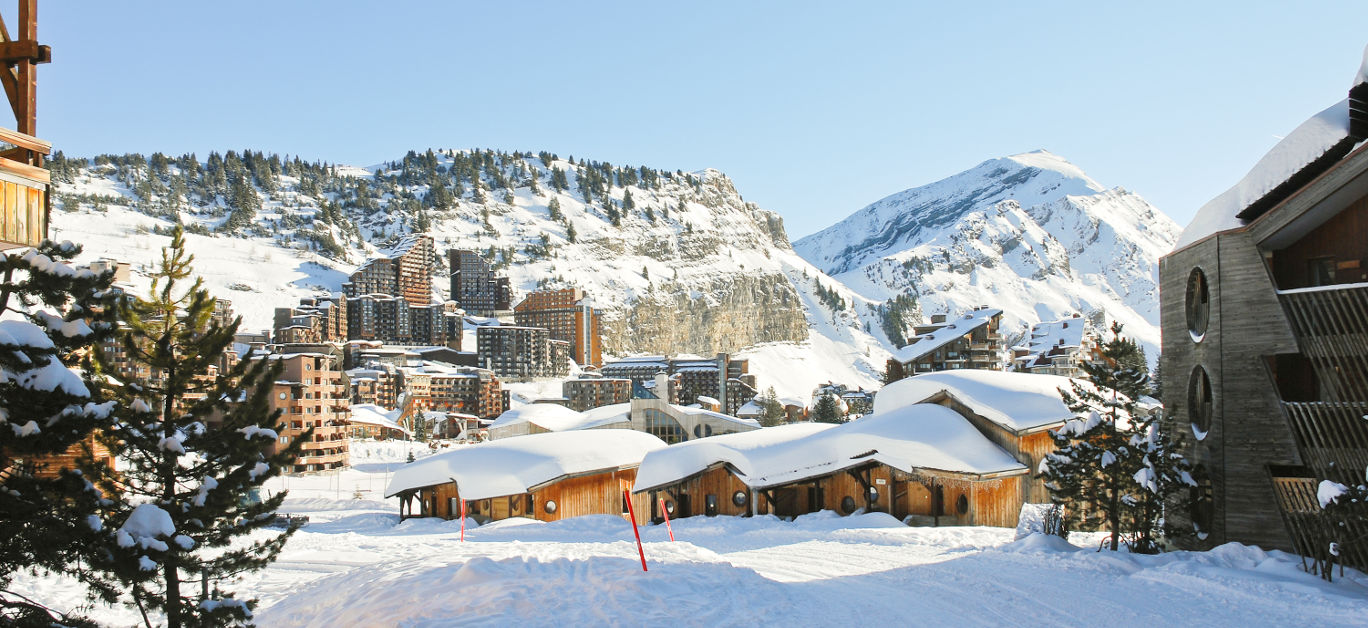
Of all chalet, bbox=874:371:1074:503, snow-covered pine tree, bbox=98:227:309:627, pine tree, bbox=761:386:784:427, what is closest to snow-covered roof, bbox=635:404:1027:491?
chalet, bbox=874:371:1074:503

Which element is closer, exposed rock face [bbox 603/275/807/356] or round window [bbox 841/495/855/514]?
round window [bbox 841/495/855/514]

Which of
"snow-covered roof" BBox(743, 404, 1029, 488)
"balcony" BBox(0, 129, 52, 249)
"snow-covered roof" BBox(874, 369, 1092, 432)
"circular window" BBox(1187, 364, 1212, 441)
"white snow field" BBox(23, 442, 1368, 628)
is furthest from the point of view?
"snow-covered roof" BBox(874, 369, 1092, 432)

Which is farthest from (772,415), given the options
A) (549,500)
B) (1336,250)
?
(1336,250)

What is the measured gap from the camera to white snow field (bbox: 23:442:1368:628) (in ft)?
36.8

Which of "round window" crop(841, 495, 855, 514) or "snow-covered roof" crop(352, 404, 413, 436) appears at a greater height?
"snow-covered roof" crop(352, 404, 413, 436)

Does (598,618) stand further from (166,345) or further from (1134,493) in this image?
(1134,493)

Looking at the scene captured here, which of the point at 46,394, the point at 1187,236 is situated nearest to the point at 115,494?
the point at 46,394

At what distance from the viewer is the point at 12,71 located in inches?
330

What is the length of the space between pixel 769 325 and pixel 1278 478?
180 meters

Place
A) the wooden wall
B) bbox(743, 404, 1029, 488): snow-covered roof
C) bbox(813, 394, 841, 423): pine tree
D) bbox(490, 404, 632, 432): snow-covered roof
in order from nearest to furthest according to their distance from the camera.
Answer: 1. the wooden wall
2. bbox(743, 404, 1029, 488): snow-covered roof
3. bbox(490, 404, 632, 432): snow-covered roof
4. bbox(813, 394, 841, 423): pine tree

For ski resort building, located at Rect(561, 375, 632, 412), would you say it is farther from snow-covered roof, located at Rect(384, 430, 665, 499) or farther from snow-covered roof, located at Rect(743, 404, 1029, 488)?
snow-covered roof, located at Rect(743, 404, 1029, 488)

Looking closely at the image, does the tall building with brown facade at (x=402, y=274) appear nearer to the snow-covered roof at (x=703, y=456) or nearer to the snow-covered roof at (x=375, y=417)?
the snow-covered roof at (x=375, y=417)

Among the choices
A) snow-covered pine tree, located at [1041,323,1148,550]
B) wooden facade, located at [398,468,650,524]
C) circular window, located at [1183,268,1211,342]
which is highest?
circular window, located at [1183,268,1211,342]

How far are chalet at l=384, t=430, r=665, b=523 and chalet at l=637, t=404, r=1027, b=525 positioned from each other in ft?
12.2
